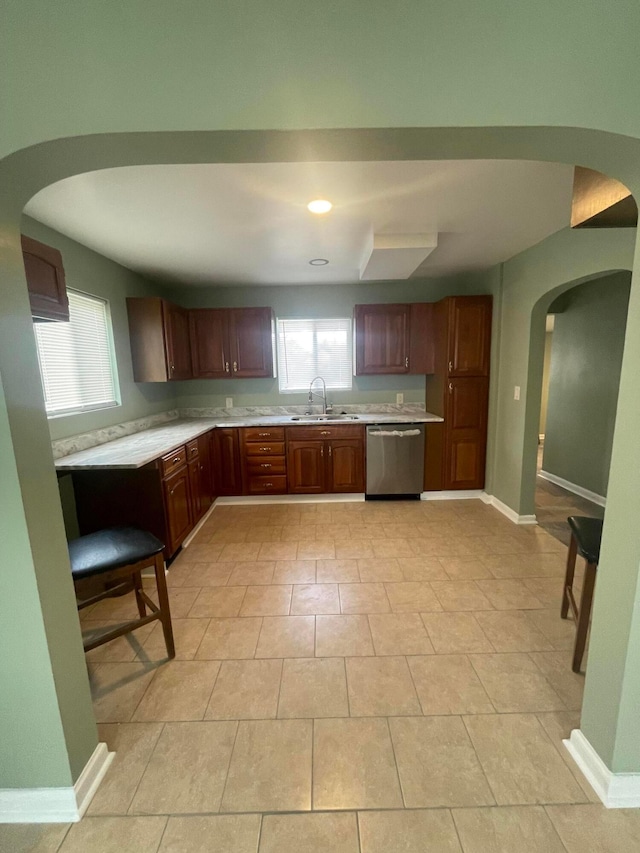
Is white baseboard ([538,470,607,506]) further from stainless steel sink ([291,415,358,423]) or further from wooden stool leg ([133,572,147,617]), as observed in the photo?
wooden stool leg ([133,572,147,617])

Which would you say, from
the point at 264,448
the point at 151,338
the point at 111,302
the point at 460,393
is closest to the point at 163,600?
the point at 264,448

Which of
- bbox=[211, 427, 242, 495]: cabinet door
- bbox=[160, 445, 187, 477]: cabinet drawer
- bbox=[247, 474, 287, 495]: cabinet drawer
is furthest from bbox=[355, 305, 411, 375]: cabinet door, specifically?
bbox=[160, 445, 187, 477]: cabinet drawer

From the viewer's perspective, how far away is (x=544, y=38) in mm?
813

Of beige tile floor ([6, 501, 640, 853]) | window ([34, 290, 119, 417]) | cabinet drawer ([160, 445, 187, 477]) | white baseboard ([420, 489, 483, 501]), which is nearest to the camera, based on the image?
beige tile floor ([6, 501, 640, 853])

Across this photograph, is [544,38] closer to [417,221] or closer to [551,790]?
[417,221]

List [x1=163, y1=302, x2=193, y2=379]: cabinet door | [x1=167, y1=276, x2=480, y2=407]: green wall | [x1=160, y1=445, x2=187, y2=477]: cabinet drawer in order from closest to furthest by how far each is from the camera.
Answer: [x1=160, y1=445, x2=187, y2=477]: cabinet drawer
[x1=163, y1=302, x2=193, y2=379]: cabinet door
[x1=167, y1=276, x2=480, y2=407]: green wall

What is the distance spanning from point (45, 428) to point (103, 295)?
233cm

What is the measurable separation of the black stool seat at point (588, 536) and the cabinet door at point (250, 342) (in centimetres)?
313

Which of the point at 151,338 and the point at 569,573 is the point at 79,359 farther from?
the point at 569,573

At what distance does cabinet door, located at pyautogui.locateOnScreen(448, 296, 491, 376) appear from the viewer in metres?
3.45

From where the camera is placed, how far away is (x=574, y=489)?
397cm

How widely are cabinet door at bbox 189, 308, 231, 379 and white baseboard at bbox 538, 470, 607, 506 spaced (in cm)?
427

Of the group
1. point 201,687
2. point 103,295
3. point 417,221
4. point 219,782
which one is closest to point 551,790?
point 219,782

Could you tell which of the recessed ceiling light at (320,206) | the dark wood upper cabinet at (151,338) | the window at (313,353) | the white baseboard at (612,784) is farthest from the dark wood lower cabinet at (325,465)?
the white baseboard at (612,784)
